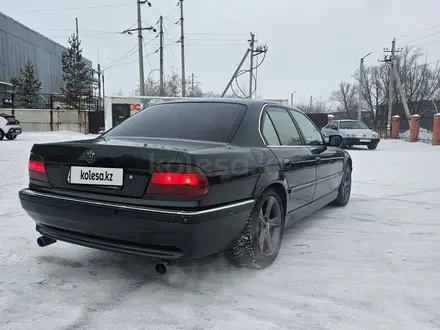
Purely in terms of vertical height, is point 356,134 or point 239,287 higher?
point 356,134

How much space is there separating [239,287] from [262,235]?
49cm

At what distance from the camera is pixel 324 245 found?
352 cm

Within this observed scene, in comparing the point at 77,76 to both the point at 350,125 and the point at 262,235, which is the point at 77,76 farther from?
the point at 262,235

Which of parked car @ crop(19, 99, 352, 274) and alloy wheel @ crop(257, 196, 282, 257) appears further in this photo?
alloy wheel @ crop(257, 196, 282, 257)

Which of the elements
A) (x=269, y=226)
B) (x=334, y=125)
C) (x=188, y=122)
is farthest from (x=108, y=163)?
(x=334, y=125)

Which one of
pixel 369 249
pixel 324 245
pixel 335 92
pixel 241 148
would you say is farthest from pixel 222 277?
pixel 335 92

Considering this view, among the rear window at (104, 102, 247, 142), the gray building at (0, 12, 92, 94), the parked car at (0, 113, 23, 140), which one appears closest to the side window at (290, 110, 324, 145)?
the rear window at (104, 102, 247, 142)

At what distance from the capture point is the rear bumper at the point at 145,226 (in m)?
2.17

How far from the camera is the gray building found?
127 ft

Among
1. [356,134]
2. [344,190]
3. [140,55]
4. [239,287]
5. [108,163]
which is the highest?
[140,55]

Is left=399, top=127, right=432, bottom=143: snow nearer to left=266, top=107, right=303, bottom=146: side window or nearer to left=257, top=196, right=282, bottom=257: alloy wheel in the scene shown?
left=266, top=107, right=303, bottom=146: side window

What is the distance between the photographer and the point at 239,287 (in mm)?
2578

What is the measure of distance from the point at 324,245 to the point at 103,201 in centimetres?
219

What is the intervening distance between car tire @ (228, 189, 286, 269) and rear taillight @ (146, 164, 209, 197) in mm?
652
